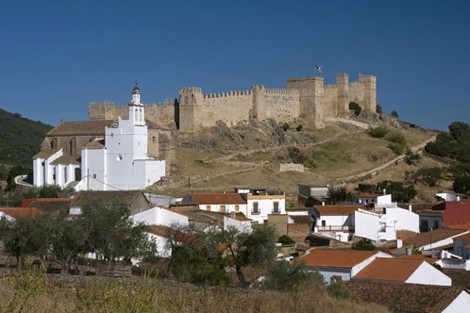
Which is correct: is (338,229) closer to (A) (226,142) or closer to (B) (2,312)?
(A) (226,142)

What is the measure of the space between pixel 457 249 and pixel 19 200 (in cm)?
1941

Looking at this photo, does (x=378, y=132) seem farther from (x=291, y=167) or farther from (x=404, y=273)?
(x=404, y=273)

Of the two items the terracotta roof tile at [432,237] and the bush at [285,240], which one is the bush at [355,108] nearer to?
the terracotta roof tile at [432,237]

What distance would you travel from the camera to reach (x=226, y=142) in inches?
2055

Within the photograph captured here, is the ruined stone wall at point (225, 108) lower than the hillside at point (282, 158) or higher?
higher

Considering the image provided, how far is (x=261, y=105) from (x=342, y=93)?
10.6 m

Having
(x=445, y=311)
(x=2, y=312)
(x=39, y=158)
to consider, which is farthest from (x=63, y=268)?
(x=39, y=158)

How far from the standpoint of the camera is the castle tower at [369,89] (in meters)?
66.7

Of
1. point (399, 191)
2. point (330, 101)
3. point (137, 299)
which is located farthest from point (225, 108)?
point (137, 299)

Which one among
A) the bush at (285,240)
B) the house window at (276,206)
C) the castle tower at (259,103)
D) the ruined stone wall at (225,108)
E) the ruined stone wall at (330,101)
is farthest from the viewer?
the ruined stone wall at (330,101)

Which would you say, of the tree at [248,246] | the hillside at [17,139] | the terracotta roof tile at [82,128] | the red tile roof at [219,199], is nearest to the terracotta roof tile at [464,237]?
the tree at [248,246]

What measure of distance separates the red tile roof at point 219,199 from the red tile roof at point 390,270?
1541 centimetres

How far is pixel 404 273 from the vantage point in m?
19.2

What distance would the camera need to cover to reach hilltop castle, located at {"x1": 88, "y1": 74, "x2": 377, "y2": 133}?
168ft
